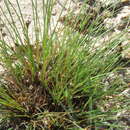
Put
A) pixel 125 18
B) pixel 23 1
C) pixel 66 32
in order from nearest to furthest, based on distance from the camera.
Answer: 1. pixel 66 32
2. pixel 125 18
3. pixel 23 1

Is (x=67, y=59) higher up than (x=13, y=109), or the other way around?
(x=67, y=59)

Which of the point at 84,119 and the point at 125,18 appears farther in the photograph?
the point at 125,18

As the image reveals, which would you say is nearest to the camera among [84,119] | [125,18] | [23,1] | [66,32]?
[84,119]

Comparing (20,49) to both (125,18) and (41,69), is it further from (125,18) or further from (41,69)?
(125,18)

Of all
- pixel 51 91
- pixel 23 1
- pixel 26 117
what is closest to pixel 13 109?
pixel 26 117

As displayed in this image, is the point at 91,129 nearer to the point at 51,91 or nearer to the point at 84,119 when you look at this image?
the point at 84,119

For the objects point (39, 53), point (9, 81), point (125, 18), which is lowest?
point (9, 81)
